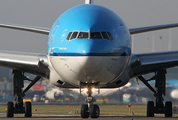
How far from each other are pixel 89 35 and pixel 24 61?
6445 mm

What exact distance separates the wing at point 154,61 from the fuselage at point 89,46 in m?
3.21

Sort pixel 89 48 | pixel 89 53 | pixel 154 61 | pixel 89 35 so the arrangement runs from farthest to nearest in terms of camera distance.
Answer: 1. pixel 154 61
2. pixel 89 35
3. pixel 89 48
4. pixel 89 53

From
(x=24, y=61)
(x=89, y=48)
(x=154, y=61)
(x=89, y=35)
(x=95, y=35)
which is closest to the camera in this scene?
(x=89, y=48)

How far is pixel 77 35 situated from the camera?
16250 mm

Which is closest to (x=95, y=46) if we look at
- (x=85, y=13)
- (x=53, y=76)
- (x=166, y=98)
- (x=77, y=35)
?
(x=77, y=35)

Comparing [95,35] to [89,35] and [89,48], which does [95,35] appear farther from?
[89,48]

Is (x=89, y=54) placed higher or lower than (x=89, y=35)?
lower

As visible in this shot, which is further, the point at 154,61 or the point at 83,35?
the point at 154,61

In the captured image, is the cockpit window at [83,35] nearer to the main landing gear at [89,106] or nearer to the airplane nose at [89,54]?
the airplane nose at [89,54]

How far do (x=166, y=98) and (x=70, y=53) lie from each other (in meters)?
29.4

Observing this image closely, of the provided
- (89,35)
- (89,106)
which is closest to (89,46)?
(89,35)

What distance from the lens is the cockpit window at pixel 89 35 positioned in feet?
52.7

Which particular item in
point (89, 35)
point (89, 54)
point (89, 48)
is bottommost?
point (89, 54)

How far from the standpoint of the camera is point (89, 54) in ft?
50.4
